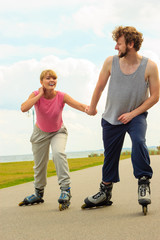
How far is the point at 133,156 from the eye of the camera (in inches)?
173

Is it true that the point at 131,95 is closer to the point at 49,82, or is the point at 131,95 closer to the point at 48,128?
the point at 49,82

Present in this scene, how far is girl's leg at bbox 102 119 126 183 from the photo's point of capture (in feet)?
15.5

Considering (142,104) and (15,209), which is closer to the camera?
(142,104)

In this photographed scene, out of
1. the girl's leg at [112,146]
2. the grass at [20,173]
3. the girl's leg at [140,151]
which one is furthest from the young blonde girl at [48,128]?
the grass at [20,173]

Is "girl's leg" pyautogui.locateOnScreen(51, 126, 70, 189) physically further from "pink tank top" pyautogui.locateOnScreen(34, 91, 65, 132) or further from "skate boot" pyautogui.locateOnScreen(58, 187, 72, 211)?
"pink tank top" pyautogui.locateOnScreen(34, 91, 65, 132)

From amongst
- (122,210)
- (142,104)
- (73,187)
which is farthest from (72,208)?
Answer: (73,187)

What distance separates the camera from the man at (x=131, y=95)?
4344mm

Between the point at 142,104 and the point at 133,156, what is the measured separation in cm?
63

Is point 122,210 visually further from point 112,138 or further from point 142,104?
point 142,104

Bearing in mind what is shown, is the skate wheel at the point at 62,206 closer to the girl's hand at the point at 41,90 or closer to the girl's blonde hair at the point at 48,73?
the girl's hand at the point at 41,90

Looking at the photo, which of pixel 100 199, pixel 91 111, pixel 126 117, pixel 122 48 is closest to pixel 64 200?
pixel 100 199

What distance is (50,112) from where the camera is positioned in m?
5.37

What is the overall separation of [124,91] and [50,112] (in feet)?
4.35

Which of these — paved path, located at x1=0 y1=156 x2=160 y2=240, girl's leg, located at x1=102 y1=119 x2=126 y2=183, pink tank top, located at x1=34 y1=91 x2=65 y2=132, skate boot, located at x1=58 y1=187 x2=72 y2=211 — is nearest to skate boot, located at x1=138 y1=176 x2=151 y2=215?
paved path, located at x1=0 y1=156 x2=160 y2=240
